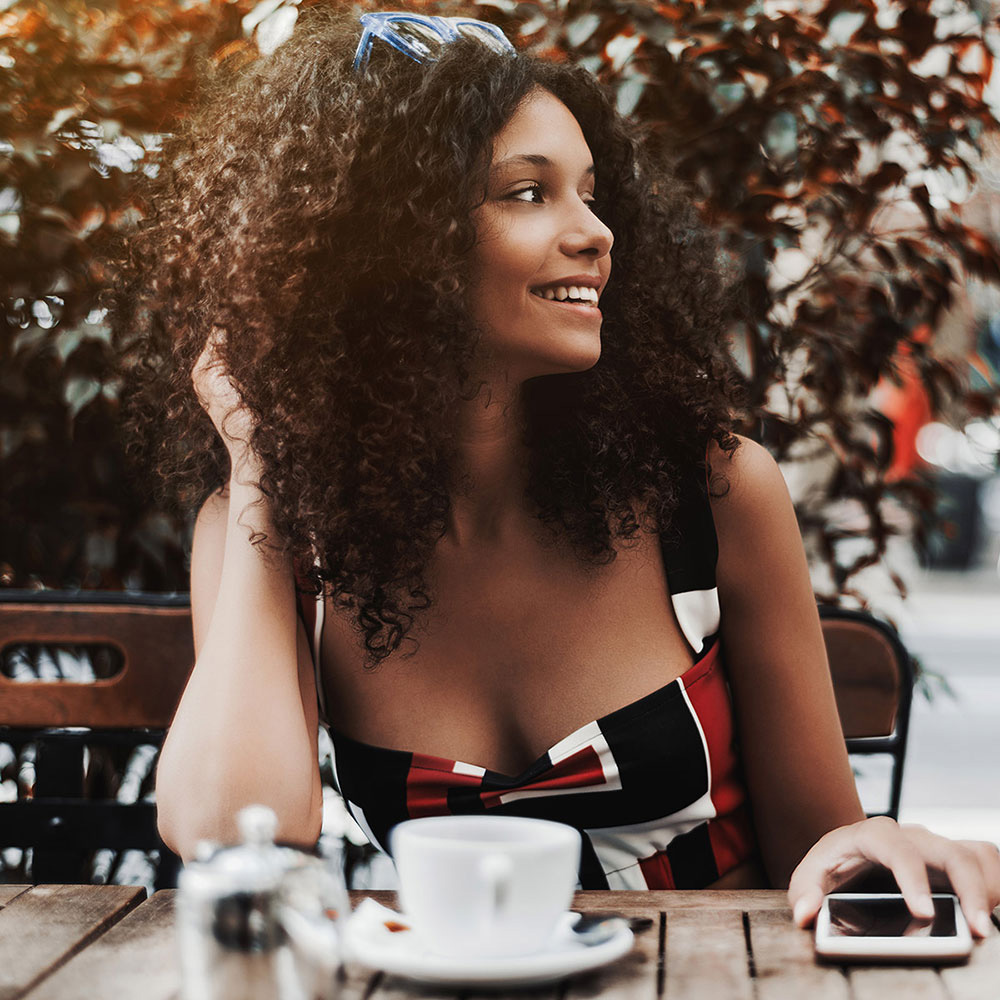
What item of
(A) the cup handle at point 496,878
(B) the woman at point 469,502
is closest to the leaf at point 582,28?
(B) the woman at point 469,502

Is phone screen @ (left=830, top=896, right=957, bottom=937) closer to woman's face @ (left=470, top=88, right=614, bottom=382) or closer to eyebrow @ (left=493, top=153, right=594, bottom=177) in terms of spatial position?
woman's face @ (left=470, top=88, right=614, bottom=382)

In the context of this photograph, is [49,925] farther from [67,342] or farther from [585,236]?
[67,342]

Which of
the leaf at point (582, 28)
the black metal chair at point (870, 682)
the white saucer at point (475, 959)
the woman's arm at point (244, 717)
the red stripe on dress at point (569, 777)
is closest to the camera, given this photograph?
the white saucer at point (475, 959)

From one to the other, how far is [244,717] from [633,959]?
0.52 m

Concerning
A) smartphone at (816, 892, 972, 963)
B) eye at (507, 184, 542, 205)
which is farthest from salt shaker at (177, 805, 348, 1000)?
eye at (507, 184, 542, 205)

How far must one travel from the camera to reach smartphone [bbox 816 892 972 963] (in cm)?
91

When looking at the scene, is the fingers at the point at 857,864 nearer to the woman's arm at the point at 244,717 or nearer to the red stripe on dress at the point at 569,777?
the red stripe on dress at the point at 569,777

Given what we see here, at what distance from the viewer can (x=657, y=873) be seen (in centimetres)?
146

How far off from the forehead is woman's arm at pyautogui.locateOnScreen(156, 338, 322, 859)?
1.49 ft

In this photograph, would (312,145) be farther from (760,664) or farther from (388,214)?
(760,664)

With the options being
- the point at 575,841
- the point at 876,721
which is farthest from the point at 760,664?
the point at 575,841

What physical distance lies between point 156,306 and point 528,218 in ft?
1.81

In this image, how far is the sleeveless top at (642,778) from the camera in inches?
55.1

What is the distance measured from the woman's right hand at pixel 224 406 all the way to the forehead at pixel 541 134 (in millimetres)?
402
